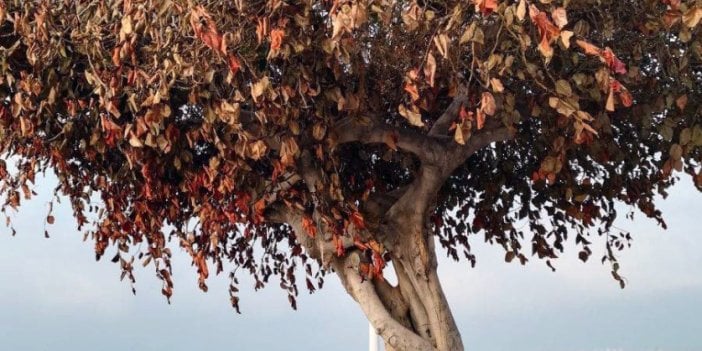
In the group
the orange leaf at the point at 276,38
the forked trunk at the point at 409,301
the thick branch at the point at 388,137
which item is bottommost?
the orange leaf at the point at 276,38

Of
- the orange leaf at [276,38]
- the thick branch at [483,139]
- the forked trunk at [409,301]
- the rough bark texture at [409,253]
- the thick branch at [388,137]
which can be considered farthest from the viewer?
the forked trunk at [409,301]

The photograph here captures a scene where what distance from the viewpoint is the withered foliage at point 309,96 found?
731 cm

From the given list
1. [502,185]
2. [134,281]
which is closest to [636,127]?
[502,185]

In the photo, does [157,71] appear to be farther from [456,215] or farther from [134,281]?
[456,215]

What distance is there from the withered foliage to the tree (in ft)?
0.08

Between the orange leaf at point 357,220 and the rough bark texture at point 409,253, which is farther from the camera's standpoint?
the rough bark texture at point 409,253

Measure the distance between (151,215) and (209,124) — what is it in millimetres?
2530

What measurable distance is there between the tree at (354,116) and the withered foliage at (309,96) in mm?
23

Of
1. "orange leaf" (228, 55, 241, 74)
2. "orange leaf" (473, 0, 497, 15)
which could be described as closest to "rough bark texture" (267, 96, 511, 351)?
"orange leaf" (228, 55, 241, 74)

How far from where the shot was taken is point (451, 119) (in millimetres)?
10062

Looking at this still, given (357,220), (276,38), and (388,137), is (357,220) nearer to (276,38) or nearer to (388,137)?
(388,137)

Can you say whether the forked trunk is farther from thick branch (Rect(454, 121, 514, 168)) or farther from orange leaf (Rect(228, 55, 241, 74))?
orange leaf (Rect(228, 55, 241, 74))

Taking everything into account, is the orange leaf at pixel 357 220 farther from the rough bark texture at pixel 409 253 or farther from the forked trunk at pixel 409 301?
the forked trunk at pixel 409 301

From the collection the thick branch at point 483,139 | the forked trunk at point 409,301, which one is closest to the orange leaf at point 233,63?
the thick branch at point 483,139
